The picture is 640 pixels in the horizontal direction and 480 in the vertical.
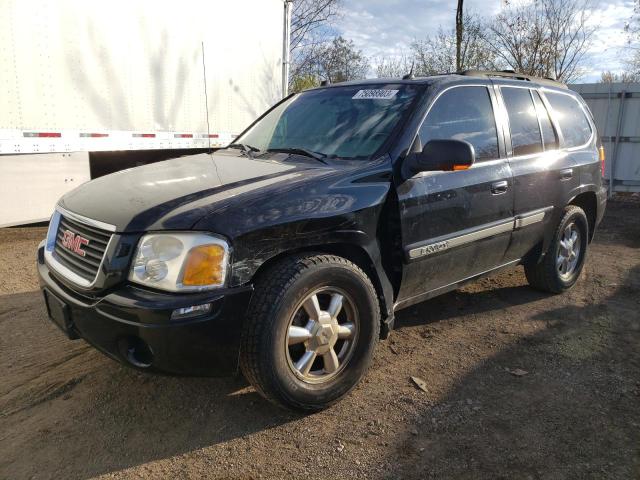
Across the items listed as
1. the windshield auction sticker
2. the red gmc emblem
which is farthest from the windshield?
the red gmc emblem

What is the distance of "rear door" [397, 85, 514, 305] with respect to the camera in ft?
10.3

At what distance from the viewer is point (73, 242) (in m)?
2.74

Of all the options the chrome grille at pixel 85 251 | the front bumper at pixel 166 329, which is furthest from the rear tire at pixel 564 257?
the chrome grille at pixel 85 251

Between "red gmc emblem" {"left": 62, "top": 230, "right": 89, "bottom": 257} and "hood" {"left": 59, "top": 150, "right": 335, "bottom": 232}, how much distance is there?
130 millimetres

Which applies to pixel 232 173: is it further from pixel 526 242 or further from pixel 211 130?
pixel 211 130

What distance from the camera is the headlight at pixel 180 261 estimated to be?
2332mm

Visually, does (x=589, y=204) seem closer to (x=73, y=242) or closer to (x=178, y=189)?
(x=178, y=189)

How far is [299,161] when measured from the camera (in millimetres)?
3209

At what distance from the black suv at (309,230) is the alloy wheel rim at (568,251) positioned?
1.58ft

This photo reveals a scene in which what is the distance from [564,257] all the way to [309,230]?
3139 mm

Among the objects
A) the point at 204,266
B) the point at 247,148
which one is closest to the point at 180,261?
the point at 204,266

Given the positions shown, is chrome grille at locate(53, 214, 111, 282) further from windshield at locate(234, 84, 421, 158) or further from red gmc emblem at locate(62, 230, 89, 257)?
windshield at locate(234, 84, 421, 158)

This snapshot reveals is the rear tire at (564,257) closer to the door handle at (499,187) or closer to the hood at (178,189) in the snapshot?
the door handle at (499,187)

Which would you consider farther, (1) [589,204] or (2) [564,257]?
(1) [589,204]
